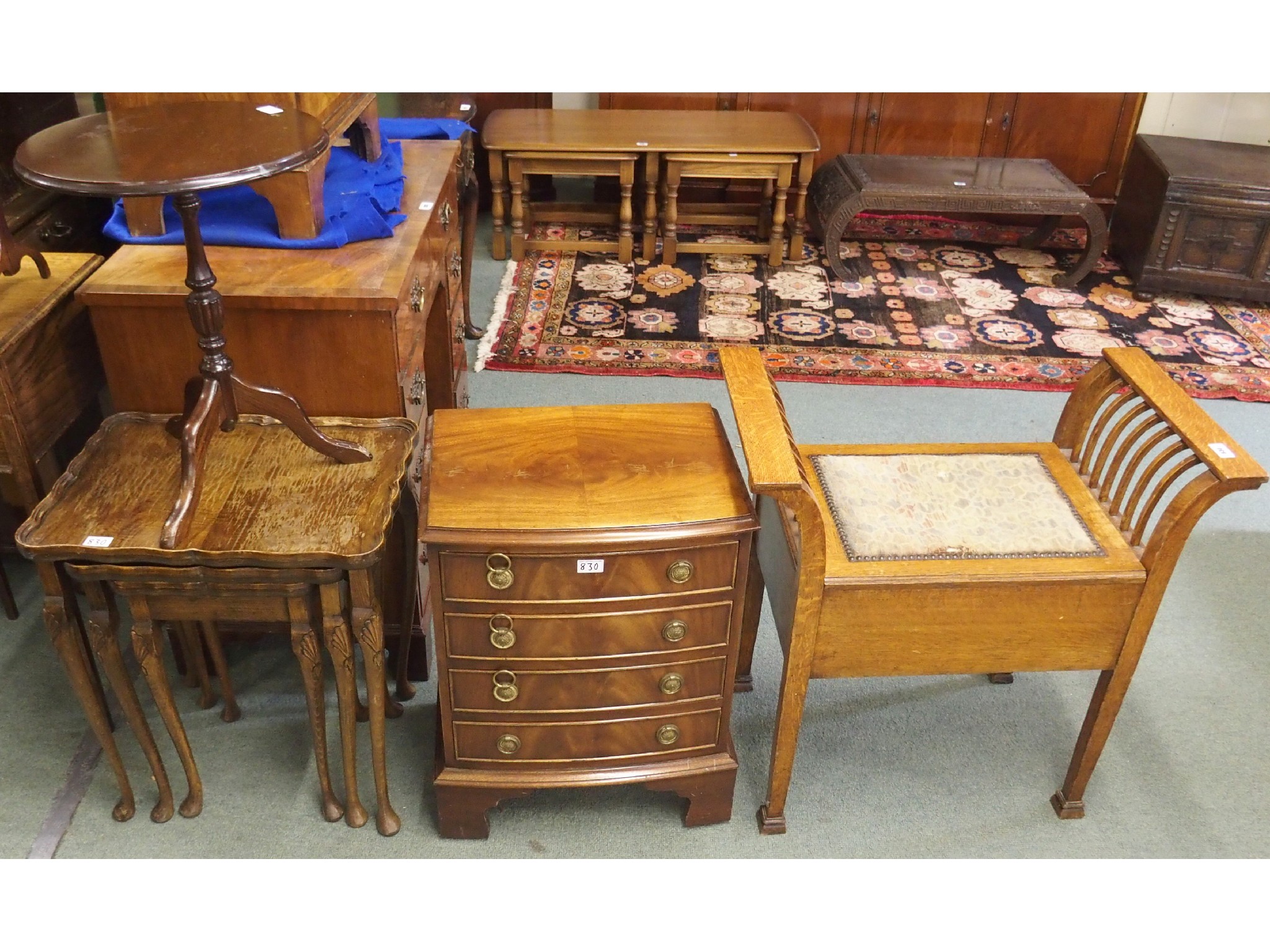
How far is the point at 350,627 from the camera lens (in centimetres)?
189

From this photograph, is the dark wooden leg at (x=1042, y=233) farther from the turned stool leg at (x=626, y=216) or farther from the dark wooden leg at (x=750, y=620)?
the dark wooden leg at (x=750, y=620)

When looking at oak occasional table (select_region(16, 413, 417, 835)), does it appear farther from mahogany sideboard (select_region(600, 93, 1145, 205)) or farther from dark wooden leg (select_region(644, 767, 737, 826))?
mahogany sideboard (select_region(600, 93, 1145, 205))

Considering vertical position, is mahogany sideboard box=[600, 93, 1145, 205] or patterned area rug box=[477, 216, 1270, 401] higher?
mahogany sideboard box=[600, 93, 1145, 205]

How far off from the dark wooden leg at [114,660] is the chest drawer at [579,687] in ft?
1.96

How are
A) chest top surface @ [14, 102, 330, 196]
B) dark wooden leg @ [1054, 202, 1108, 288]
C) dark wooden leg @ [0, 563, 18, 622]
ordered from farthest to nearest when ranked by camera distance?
dark wooden leg @ [1054, 202, 1108, 288], dark wooden leg @ [0, 563, 18, 622], chest top surface @ [14, 102, 330, 196]

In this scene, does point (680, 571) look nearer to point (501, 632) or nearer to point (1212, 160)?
point (501, 632)

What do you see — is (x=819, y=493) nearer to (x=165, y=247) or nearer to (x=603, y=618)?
(x=603, y=618)

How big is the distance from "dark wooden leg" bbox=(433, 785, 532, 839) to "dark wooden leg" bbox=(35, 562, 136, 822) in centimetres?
62

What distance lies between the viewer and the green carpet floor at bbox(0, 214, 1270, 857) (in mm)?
2080

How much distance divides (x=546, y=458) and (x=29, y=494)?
1.16 meters

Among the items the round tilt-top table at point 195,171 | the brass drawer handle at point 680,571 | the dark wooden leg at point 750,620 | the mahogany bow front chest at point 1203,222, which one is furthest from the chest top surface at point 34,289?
the mahogany bow front chest at point 1203,222

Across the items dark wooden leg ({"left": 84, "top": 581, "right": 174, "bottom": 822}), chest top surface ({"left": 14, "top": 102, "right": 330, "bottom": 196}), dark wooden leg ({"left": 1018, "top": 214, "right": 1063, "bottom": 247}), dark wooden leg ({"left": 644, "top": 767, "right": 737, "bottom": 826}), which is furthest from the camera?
dark wooden leg ({"left": 1018, "top": 214, "right": 1063, "bottom": 247})

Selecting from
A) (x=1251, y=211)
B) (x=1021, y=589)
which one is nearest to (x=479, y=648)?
(x=1021, y=589)

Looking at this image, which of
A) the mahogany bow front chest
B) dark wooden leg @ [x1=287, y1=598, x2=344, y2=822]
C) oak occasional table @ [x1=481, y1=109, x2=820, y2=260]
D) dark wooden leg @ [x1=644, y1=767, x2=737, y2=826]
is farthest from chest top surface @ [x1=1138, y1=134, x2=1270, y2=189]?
dark wooden leg @ [x1=287, y1=598, x2=344, y2=822]
